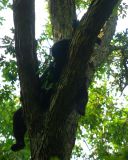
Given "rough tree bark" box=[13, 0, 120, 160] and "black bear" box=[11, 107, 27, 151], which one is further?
"black bear" box=[11, 107, 27, 151]

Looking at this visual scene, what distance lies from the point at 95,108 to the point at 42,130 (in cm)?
550

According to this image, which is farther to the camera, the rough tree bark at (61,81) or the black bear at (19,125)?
the black bear at (19,125)

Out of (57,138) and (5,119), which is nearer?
(57,138)

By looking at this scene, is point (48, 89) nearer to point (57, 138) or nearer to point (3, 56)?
point (57, 138)

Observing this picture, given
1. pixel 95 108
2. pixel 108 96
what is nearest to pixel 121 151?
pixel 95 108

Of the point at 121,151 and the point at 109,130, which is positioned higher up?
the point at 109,130

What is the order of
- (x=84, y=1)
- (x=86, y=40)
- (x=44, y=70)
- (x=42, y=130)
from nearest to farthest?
(x=86, y=40) → (x=42, y=130) → (x=44, y=70) → (x=84, y=1)

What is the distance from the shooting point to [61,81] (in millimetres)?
3535

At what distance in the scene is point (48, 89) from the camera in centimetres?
384

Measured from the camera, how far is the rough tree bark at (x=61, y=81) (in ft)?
11.0

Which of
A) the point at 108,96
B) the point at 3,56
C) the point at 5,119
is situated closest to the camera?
the point at 3,56

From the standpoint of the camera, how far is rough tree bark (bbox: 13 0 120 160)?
3359 mm

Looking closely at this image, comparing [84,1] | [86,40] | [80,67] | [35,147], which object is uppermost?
[84,1]

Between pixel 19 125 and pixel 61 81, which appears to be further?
pixel 19 125
